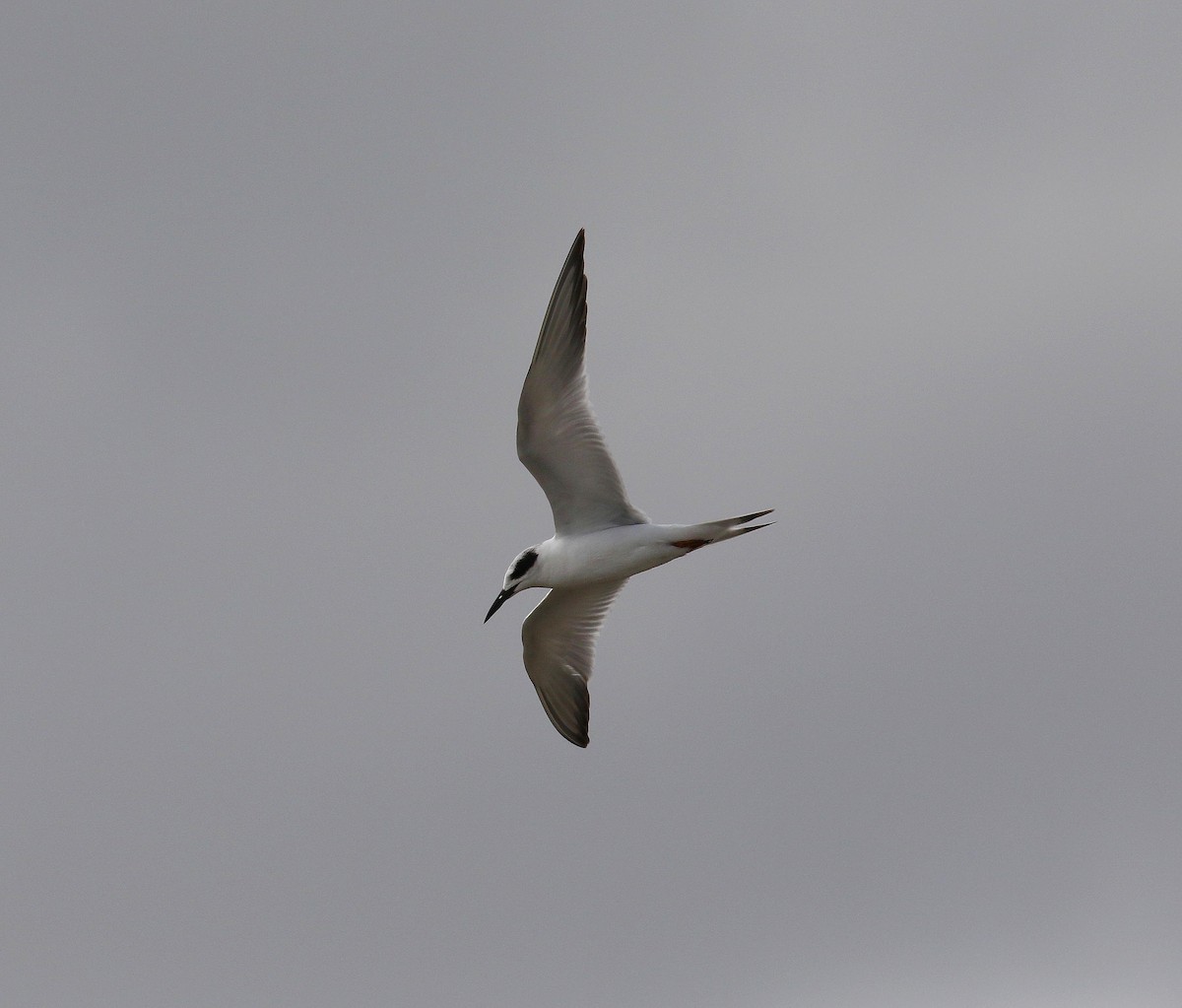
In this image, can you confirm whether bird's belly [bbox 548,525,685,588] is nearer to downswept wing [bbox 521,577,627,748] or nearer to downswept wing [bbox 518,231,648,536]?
downswept wing [bbox 518,231,648,536]

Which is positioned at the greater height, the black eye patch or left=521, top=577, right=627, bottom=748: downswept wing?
the black eye patch

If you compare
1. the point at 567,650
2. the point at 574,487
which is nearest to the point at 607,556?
the point at 574,487

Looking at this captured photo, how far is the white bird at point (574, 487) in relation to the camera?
18.9 meters

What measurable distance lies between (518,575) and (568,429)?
6.29 feet

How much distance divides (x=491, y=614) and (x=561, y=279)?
4.30m

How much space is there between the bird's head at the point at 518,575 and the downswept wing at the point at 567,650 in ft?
3.23

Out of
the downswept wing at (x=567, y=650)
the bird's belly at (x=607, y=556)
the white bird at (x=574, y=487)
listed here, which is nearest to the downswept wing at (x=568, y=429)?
the white bird at (x=574, y=487)

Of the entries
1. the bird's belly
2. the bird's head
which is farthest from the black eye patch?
the bird's belly

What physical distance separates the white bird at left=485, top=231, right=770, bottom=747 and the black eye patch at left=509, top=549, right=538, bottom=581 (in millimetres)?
11

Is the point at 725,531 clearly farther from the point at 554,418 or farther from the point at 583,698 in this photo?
the point at 583,698

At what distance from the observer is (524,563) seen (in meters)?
20.2

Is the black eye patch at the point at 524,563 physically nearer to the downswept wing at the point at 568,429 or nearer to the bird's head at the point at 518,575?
the bird's head at the point at 518,575

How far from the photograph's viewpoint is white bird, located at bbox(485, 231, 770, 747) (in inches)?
745

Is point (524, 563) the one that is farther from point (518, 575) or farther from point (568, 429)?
point (568, 429)
